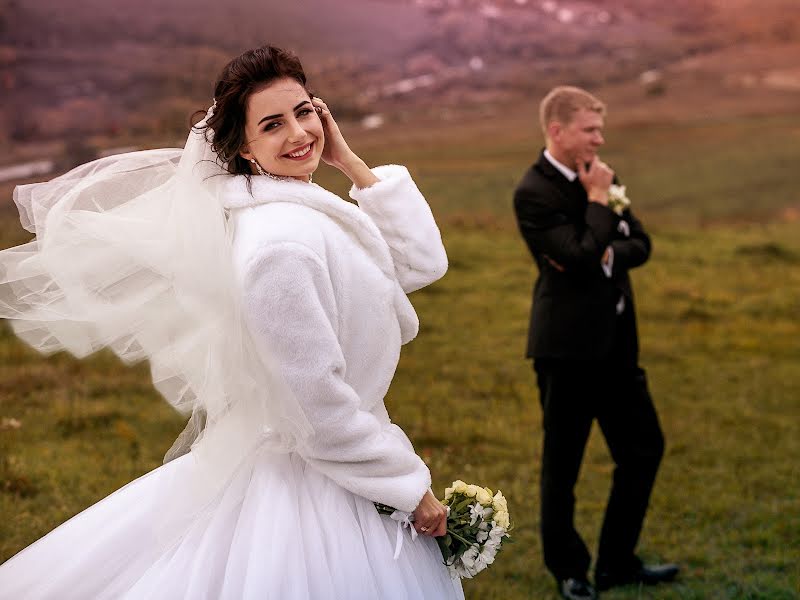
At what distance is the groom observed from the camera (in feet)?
15.8

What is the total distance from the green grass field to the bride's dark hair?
308 centimetres

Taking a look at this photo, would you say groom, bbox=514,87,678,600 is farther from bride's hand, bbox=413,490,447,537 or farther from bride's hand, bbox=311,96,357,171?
bride's hand, bbox=413,490,447,537

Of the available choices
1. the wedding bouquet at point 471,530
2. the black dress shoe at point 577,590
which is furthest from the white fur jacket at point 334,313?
the black dress shoe at point 577,590

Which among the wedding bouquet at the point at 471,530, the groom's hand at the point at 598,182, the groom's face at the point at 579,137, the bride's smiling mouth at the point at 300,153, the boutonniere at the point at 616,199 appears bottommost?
the wedding bouquet at the point at 471,530

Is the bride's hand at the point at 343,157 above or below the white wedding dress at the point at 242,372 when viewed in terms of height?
above

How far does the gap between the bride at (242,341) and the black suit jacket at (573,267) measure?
79.8 inches

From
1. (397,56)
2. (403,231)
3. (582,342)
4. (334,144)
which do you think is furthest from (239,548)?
(397,56)

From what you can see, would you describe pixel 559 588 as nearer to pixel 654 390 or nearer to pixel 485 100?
pixel 654 390

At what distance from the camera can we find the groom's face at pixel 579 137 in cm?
491

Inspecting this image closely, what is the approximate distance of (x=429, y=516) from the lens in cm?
281

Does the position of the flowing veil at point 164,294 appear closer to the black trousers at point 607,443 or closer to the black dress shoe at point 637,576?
the black trousers at point 607,443

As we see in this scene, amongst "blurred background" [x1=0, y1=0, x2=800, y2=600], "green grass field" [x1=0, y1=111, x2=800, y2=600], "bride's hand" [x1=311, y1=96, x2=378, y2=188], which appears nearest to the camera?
"bride's hand" [x1=311, y1=96, x2=378, y2=188]

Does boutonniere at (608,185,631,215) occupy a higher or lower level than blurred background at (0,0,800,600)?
higher

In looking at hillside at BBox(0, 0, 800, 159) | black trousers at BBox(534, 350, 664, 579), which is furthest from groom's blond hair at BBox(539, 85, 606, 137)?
hillside at BBox(0, 0, 800, 159)
